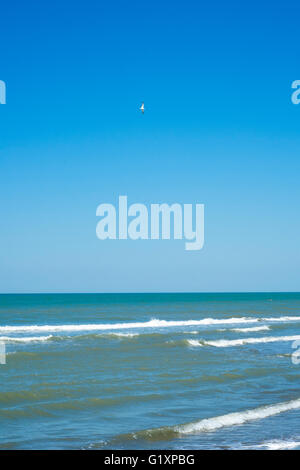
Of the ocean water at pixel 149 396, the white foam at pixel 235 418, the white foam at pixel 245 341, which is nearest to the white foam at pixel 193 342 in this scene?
the ocean water at pixel 149 396

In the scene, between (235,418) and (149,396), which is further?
(149,396)

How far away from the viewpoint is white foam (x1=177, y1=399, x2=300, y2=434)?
11.7 meters

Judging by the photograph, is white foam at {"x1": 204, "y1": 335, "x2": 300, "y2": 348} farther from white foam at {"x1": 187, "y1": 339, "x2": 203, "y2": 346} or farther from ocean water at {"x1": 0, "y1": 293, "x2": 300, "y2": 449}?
ocean water at {"x1": 0, "y1": 293, "x2": 300, "y2": 449}

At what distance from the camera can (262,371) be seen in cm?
1917

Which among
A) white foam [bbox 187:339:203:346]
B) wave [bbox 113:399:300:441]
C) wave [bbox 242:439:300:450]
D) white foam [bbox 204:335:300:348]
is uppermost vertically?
wave [bbox 242:439:300:450]

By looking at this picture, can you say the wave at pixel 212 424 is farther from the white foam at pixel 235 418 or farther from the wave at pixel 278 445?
the wave at pixel 278 445

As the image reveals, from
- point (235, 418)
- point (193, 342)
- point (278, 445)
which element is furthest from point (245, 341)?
point (278, 445)

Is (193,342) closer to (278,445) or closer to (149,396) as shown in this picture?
(149,396)

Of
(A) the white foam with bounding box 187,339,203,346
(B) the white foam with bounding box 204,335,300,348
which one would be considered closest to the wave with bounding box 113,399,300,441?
(A) the white foam with bounding box 187,339,203,346

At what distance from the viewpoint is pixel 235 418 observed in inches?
494

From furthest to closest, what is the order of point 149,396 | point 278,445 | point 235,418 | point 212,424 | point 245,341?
point 245,341 < point 149,396 < point 235,418 < point 212,424 < point 278,445

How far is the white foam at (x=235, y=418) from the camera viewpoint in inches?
461

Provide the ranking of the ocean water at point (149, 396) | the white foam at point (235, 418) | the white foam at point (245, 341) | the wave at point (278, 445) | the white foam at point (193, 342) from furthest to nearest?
the white foam at point (245, 341), the white foam at point (193, 342), the white foam at point (235, 418), the ocean water at point (149, 396), the wave at point (278, 445)
